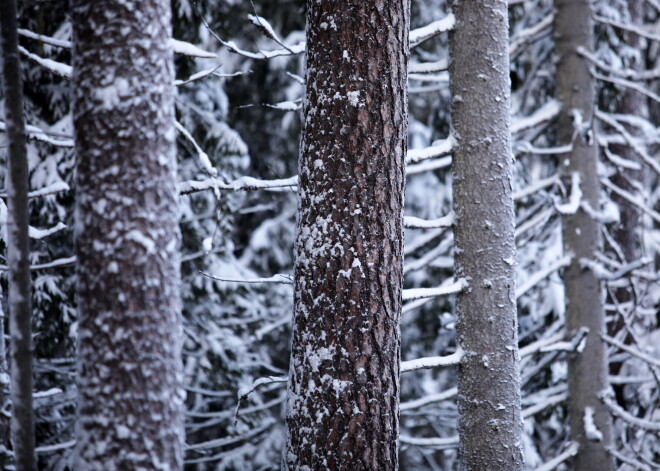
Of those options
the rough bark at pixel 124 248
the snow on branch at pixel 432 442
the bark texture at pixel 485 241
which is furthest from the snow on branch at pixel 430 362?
the rough bark at pixel 124 248

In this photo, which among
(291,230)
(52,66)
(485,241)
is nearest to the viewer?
(52,66)

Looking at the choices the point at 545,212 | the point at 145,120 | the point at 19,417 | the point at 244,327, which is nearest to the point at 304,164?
the point at 145,120

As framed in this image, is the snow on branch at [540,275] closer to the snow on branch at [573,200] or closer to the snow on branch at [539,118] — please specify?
the snow on branch at [573,200]

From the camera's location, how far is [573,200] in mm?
5508

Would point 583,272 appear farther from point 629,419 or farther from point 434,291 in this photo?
point 434,291

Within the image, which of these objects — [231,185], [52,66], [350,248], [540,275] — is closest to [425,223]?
[350,248]

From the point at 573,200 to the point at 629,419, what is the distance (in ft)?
6.56

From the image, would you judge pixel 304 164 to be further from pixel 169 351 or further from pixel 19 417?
pixel 19 417

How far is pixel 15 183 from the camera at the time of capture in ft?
8.87

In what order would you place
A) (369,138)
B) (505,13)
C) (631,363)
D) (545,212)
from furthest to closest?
(631,363) → (545,212) → (505,13) → (369,138)

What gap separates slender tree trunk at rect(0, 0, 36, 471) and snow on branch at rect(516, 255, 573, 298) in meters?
3.72

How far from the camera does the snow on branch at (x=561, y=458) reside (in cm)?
509

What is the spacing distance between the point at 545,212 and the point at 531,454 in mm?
2958

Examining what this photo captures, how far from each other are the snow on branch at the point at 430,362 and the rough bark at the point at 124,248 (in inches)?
59.4
